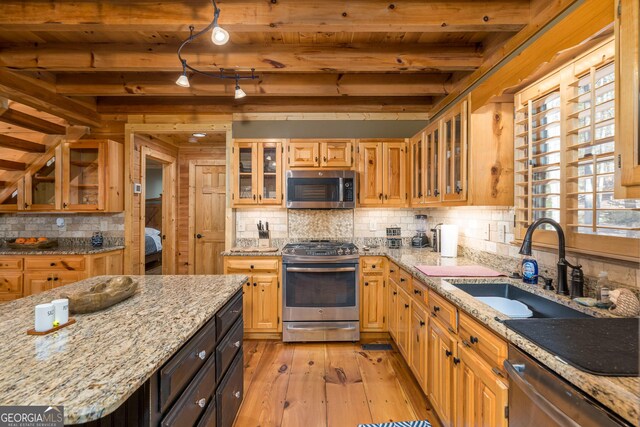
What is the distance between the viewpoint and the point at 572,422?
81 centimetres

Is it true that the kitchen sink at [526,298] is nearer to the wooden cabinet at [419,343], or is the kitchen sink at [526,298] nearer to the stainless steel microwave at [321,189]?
the wooden cabinet at [419,343]

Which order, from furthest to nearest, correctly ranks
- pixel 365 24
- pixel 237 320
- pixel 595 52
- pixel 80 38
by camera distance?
pixel 80 38
pixel 365 24
pixel 237 320
pixel 595 52

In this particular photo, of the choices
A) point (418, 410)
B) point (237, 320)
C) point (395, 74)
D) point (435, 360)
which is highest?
point (395, 74)

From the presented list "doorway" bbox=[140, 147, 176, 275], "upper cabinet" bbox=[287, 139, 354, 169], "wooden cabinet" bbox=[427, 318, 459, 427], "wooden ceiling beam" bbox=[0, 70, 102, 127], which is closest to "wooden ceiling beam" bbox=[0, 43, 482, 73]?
"wooden ceiling beam" bbox=[0, 70, 102, 127]

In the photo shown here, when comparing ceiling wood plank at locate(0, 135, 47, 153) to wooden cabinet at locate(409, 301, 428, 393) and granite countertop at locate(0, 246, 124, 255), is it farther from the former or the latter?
wooden cabinet at locate(409, 301, 428, 393)

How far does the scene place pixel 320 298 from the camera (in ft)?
10.2

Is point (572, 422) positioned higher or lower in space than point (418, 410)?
higher

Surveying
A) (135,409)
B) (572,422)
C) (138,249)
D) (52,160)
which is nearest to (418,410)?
(572,422)

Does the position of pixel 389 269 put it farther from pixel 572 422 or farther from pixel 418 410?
pixel 572 422

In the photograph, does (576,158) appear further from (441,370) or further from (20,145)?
(20,145)

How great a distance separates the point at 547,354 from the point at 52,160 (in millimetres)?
4962

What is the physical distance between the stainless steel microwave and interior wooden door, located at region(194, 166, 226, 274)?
2.19 m

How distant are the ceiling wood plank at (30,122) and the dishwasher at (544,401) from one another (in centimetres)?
468

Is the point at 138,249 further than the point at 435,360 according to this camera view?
Yes
